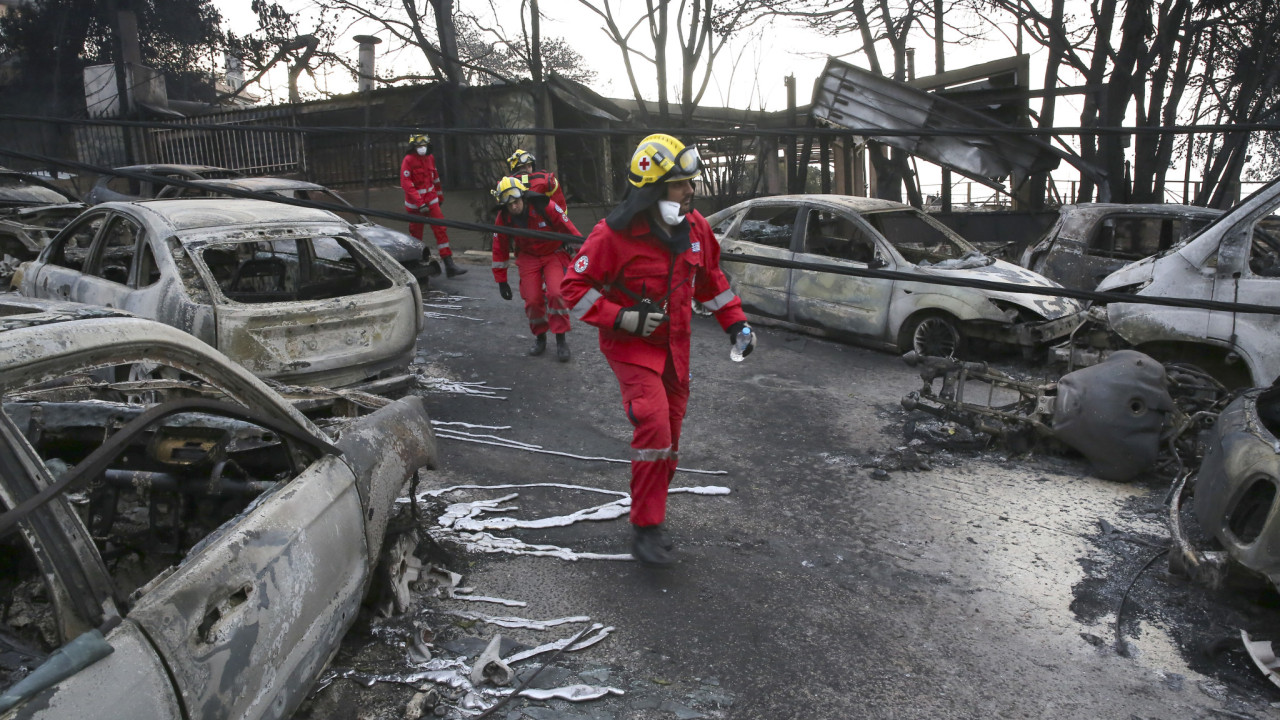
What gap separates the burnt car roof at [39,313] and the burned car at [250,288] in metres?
2.38

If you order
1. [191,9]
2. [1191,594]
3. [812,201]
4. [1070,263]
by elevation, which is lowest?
[1191,594]

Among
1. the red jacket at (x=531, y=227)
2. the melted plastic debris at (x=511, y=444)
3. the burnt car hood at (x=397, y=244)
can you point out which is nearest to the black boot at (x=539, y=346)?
the red jacket at (x=531, y=227)

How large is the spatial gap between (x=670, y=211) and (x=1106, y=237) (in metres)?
6.49

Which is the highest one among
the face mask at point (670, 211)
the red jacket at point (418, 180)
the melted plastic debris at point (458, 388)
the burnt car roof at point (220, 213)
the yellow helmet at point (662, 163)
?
the red jacket at point (418, 180)

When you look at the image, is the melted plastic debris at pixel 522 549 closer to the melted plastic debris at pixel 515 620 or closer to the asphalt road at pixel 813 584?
the asphalt road at pixel 813 584

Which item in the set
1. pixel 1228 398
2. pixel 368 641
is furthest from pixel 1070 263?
pixel 368 641

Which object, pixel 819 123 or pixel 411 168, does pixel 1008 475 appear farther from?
pixel 819 123

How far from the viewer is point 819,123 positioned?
1518 centimetres

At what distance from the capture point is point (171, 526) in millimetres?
2951

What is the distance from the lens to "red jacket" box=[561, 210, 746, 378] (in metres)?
4.05

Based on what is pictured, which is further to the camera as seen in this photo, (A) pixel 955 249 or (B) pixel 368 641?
(A) pixel 955 249

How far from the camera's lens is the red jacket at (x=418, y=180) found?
1144 centimetres

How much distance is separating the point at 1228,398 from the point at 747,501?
10.3 feet

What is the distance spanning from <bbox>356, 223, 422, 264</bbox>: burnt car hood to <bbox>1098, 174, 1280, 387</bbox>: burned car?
6944 millimetres
